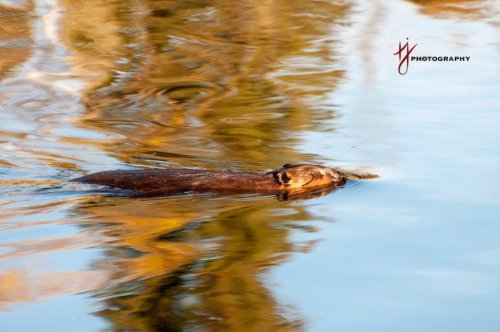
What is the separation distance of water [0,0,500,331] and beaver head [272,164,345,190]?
14 centimetres

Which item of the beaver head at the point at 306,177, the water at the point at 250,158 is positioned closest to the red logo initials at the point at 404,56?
the water at the point at 250,158

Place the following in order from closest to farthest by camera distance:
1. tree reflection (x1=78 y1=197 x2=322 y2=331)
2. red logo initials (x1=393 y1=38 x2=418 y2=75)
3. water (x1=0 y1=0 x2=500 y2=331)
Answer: tree reflection (x1=78 y1=197 x2=322 y2=331)
water (x1=0 y1=0 x2=500 y2=331)
red logo initials (x1=393 y1=38 x2=418 y2=75)

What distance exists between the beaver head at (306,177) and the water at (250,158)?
0.14 meters

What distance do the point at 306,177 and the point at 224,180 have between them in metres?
0.49

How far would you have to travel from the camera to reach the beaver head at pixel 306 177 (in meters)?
6.77

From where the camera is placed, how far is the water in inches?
187

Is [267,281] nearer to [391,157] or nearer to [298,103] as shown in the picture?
[391,157]

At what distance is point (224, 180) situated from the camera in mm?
6754

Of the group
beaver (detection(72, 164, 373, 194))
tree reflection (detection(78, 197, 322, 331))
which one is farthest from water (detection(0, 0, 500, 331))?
beaver (detection(72, 164, 373, 194))

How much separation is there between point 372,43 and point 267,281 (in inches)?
281

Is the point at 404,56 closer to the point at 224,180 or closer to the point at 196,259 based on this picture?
the point at 224,180

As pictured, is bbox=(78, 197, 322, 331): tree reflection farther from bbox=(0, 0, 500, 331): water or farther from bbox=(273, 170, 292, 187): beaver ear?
bbox=(273, 170, 292, 187): beaver ear

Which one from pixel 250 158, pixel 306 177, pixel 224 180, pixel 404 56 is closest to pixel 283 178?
pixel 306 177

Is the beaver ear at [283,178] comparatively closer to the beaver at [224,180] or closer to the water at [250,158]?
the beaver at [224,180]
